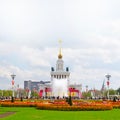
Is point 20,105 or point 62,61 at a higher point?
point 62,61

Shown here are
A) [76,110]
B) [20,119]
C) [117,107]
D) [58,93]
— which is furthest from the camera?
[58,93]

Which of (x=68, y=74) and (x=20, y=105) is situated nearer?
(x=20, y=105)

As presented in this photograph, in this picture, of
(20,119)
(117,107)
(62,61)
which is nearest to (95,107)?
(117,107)

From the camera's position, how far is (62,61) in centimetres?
15050

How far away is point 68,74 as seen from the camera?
153 metres

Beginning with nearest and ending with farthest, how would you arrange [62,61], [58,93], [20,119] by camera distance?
[20,119], [58,93], [62,61]

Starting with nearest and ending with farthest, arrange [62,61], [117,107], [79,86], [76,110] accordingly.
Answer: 1. [76,110]
2. [117,107]
3. [62,61]
4. [79,86]

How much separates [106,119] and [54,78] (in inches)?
5114

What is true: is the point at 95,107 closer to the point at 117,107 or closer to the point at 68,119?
the point at 117,107

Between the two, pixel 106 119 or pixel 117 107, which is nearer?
pixel 106 119

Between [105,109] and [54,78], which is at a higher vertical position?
[54,78]

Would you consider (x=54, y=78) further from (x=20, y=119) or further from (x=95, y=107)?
(x=20, y=119)

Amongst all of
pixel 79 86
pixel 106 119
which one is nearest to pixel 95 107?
pixel 106 119

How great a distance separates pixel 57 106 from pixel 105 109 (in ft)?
17.8
